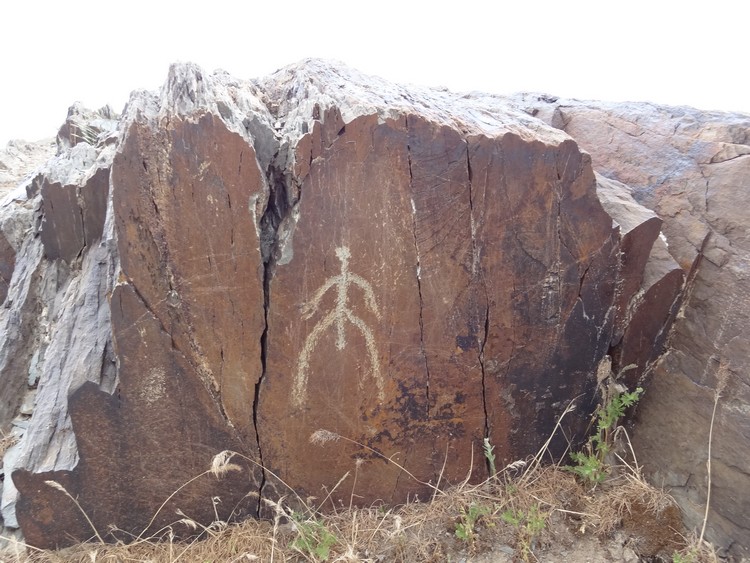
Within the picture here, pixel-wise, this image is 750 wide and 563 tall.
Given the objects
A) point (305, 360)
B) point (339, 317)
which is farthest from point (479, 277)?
point (305, 360)

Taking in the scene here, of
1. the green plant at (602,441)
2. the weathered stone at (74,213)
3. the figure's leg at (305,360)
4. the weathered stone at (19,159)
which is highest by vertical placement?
the weathered stone at (19,159)

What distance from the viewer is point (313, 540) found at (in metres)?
2.25

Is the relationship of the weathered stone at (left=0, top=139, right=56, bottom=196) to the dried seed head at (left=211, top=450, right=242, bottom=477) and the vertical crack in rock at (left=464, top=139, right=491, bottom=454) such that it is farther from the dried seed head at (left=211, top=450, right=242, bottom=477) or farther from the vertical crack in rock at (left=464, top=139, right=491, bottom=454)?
the vertical crack in rock at (left=464, top=139, right=491, bottom=454)

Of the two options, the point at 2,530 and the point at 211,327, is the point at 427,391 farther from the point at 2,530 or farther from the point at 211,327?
the point at 2,530

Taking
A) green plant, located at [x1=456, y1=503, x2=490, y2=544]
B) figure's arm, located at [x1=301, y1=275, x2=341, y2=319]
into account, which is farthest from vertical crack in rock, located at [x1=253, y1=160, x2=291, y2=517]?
green plant, located at [x1=456, y1=503, x2=490, y2=544]

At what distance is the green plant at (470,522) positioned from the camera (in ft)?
7.46

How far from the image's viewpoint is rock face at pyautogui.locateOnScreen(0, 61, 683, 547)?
205cm

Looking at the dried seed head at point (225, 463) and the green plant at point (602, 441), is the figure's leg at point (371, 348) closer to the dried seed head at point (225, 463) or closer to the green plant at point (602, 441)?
the dried seed head at point (225, 463)

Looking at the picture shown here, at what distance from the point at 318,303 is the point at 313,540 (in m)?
1.03

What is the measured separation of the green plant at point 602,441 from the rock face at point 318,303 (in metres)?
0.11

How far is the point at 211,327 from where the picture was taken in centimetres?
215

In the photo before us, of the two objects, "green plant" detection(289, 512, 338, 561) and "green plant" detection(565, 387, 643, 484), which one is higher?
"green plant" detection(565, 387, 643, 484)

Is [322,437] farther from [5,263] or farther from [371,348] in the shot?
[5,263]

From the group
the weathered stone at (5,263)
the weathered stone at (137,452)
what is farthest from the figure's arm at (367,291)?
the weathered stone at (5,263)
